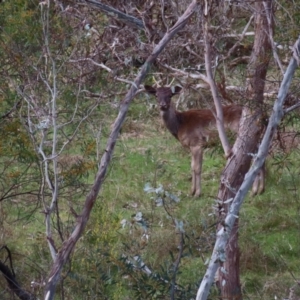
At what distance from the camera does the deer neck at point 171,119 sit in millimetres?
11453

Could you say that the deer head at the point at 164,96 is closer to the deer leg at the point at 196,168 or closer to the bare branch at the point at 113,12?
the deer leg at the point at 196,168

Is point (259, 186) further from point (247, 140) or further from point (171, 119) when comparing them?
point (247, 140)

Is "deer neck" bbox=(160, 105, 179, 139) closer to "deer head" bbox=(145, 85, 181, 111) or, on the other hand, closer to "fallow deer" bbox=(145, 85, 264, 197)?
"fallow deer" bbox=(145, 85, 264, 197)

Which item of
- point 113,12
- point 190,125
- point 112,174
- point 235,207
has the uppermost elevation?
point 113,12

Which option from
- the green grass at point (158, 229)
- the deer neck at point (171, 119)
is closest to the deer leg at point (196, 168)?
the green grass at point (158, 229)

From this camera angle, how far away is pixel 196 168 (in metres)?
10.5

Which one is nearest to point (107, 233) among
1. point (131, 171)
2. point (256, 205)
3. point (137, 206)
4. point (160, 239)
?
point (160, 239)

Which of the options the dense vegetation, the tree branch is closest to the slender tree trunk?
the dense vegetation

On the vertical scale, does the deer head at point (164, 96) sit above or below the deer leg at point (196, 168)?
above

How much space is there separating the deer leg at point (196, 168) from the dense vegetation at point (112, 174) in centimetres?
15

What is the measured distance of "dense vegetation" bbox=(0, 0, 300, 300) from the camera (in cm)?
511

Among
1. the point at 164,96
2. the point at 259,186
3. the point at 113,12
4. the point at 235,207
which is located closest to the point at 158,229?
the point at 259,186

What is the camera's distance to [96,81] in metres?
9.34

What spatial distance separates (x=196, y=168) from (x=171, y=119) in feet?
3.87
